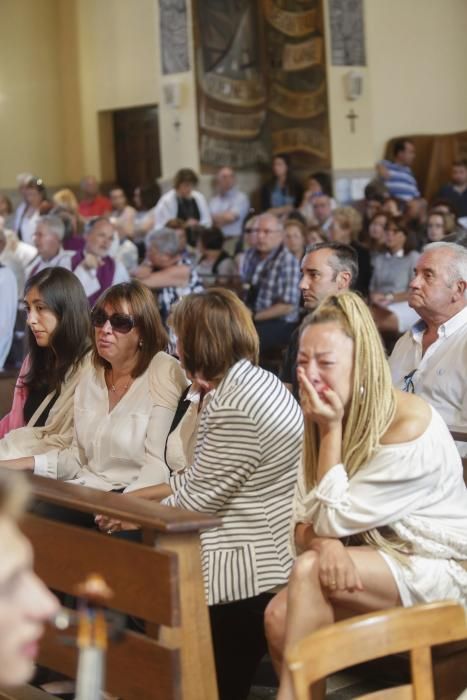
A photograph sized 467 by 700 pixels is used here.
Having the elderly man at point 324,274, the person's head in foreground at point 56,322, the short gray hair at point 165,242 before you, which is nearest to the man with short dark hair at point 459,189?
the short gray hair at point 165,242

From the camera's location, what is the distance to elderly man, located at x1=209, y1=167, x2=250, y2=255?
528 inches

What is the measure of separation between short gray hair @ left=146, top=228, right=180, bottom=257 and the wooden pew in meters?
4.75

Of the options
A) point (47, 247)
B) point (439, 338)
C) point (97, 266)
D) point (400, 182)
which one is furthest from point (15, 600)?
point (400, 182)

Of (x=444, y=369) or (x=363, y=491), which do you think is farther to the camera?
(x=444, y=369)

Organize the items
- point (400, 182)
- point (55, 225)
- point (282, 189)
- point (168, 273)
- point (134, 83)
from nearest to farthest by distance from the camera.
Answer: point (168, 273)
point (55, 225)
point (400, 182)
point (282, 189)
point (134, 83)

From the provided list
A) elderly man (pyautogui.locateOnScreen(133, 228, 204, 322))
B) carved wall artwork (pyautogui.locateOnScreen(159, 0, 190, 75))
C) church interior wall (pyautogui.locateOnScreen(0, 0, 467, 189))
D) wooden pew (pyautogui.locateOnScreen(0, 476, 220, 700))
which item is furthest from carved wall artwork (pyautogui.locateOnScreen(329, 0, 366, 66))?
wooden pew (pyautogui.locateOnScreen(0, 476, 220, 700))

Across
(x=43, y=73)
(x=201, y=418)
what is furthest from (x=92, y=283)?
(x=43, y=73)

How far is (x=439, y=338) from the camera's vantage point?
4746 mm

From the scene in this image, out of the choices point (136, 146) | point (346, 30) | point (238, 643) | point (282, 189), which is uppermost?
point (346, 30)

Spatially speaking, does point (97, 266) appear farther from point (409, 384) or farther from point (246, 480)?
point (246, 480)

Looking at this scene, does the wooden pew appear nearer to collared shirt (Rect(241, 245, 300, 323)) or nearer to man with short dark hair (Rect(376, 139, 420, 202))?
collared shirt (Rect(241, 245, 300, 323))

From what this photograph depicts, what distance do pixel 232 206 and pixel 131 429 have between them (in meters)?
9.62

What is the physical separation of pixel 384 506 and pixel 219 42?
39.8 feet

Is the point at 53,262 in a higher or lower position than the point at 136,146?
lower
